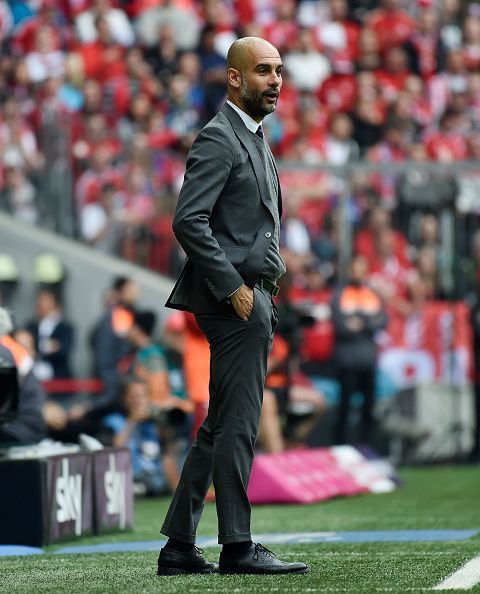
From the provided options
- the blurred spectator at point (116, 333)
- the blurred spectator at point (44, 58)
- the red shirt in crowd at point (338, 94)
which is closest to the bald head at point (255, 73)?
the blurred spectator at point (116, 333)

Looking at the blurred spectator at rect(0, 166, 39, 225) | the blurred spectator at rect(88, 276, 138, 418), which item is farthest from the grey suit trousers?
the blurred spectator at rect(0, 166, 39, 225)

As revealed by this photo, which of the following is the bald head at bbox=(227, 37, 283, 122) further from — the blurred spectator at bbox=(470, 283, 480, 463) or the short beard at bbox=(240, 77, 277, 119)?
the blurred spectator at bbox=(470, 283, 480, 463)

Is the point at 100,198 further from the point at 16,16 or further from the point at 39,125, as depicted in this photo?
the point at 16,16

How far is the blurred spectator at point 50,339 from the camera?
57.6ft

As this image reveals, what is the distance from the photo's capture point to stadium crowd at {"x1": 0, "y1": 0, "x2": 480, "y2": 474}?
16.1 m

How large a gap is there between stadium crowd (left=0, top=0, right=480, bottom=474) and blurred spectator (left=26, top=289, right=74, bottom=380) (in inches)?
2.1

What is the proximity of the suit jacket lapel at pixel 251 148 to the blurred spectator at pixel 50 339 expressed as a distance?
10.9 meters

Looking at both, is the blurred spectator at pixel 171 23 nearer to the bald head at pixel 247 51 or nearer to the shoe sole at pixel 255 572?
the bald head at pixel 247 51

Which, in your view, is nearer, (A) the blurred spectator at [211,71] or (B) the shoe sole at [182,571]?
(B) the shoe sole at [182,571]

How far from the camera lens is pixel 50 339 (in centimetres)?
1764

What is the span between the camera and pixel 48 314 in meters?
17.8

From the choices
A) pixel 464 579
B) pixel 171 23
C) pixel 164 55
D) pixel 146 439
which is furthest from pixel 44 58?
pixel 464 579

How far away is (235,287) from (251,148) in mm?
615

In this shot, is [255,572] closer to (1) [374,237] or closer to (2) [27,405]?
(2) [27,405]
